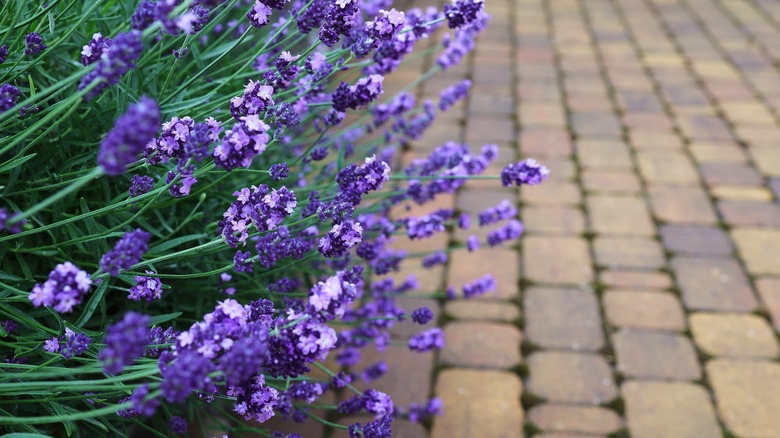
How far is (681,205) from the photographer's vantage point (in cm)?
272

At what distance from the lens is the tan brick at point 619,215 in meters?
2.58

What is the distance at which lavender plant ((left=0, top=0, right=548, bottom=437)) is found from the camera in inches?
36.5

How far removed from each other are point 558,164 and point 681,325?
3.24 feet

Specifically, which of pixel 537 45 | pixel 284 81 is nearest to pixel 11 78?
pixel 284 81

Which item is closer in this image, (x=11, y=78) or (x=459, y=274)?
(x=11, y=78)

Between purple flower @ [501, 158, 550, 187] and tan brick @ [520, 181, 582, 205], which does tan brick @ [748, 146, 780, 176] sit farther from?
purple flower @ [501, 158, 550, 187]

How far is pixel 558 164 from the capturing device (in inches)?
117

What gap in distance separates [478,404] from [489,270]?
0.61m

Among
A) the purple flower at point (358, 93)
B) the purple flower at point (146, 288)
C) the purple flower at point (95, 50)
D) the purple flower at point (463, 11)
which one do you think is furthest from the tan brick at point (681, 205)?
the purple flower at point (95, 50)

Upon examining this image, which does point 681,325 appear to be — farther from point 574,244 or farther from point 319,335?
point 319,335

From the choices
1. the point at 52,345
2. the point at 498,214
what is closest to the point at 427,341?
the point at 498,214

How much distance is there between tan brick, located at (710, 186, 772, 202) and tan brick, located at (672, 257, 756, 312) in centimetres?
43

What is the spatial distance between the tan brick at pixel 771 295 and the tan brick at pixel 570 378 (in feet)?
1.88

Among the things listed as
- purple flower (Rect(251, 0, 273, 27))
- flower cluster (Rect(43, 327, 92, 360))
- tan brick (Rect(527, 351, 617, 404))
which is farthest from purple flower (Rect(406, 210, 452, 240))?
flower cluster (Rect(43, 327, 92, 360))
